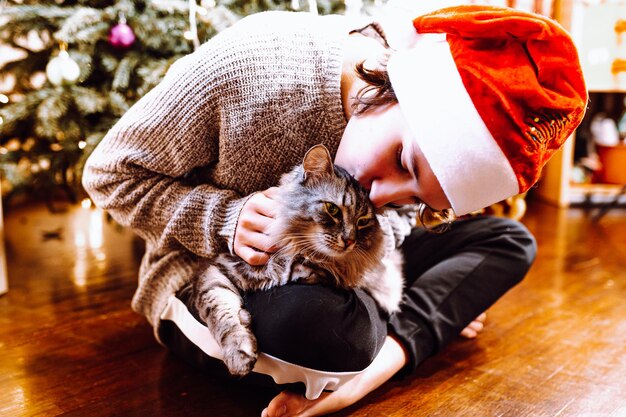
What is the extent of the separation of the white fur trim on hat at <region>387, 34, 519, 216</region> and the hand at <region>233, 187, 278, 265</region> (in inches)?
11.8

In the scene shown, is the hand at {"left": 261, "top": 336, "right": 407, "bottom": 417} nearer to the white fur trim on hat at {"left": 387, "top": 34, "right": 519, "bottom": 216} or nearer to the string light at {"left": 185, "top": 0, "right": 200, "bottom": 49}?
the white fur trim on hat at {"left": 387, "top": 34, "right": 519, "bottom": 216}

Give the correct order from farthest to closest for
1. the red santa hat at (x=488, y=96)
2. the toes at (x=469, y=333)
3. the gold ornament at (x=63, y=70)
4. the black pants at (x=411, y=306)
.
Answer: the gold ornament at (x=63, y=70)
the toes at (x=469, y=333)
the black pants at (x=411, y=306)
the red santa hat at (x=488, y=96)

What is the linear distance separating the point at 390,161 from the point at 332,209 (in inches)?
5.4

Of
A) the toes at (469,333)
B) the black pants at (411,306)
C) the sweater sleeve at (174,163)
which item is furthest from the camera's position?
the toes at (469,333)

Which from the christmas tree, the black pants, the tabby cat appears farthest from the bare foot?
the christmas tree

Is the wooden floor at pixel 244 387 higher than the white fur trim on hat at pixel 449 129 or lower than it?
lower

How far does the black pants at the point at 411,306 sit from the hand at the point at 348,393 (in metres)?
0.03

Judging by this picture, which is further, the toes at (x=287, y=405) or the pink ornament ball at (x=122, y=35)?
the pink ornament ball at (x=122, y=35)

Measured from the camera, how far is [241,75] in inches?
41.6

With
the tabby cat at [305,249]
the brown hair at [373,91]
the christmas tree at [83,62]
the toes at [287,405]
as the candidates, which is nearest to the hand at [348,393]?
the toes at [287,405]

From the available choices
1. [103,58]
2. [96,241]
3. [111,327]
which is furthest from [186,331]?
[96,241]

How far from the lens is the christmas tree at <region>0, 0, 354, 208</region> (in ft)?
5.57

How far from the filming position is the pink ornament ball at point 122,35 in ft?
5.60

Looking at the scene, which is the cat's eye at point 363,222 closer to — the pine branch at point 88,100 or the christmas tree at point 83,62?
the christmas tree at point 83,62
